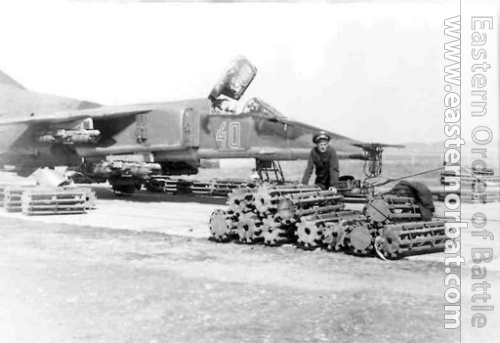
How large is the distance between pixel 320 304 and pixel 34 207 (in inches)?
393

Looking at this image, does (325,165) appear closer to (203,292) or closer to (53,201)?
(203,292)

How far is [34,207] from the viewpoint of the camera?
46.4 ft

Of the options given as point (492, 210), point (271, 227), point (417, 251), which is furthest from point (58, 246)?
point (492, 210)

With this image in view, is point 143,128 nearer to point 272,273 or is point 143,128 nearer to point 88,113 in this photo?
point 88,113

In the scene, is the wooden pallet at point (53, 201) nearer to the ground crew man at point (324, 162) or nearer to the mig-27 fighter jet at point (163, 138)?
the mig-27 fighter jet at point (163, 138)

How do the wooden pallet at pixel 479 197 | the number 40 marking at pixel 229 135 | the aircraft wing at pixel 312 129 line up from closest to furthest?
the aircraft wing at pixel 312 129 < the number 40 marking at pixel 229 135 < the wooden pallet at pixel 479 197

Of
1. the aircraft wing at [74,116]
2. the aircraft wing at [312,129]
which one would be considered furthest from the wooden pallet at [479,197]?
the aircraft wing at [74,116]

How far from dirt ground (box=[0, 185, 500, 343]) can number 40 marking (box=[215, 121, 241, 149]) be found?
256 inches

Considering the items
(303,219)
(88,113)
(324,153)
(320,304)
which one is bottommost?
(320,304)

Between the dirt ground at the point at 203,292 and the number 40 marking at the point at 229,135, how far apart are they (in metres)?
6.49

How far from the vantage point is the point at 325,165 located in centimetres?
1097

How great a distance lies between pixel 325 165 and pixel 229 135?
6605mm

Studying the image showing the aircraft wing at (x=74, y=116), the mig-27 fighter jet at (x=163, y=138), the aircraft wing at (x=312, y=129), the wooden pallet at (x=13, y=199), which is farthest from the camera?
the aircraft wing at (x=74, y=116)

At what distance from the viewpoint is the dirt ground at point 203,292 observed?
518 centimetres
